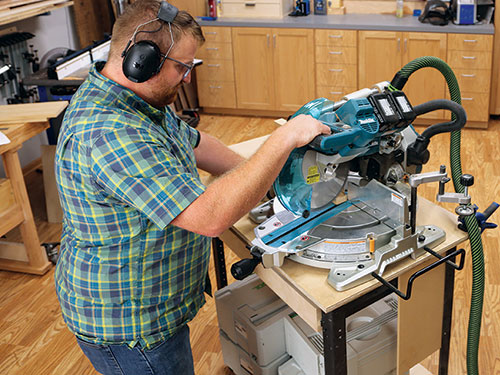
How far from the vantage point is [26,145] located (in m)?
4.45

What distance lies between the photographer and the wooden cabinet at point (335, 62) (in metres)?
4.67

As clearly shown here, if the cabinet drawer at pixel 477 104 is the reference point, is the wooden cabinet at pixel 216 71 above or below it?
above

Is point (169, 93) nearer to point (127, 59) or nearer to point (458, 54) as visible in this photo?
point (127, 59)

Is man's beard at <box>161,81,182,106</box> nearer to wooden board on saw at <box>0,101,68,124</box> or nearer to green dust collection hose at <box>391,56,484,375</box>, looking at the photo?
green dust collection hose at <box>391,56,484,375</box>

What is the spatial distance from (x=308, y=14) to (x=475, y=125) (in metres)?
1.58

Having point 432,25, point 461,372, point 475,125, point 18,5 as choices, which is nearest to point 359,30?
point 432,25

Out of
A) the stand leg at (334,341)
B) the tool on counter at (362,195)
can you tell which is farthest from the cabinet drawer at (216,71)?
the stand leg at (334,341)

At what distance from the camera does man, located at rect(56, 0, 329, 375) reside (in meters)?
1.37

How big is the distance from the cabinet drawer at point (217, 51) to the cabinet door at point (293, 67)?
1.25 feet

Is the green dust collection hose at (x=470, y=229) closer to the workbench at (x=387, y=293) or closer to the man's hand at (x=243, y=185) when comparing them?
the workbench at (x=387, y=293)

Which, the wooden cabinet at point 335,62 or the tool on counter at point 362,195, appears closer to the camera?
the tool on counter at point 362,195

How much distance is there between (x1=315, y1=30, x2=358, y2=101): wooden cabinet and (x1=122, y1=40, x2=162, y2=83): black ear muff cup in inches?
136

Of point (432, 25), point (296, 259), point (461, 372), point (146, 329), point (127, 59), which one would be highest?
point (127, 59)

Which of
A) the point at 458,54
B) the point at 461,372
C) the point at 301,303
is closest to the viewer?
the point at 301,303
